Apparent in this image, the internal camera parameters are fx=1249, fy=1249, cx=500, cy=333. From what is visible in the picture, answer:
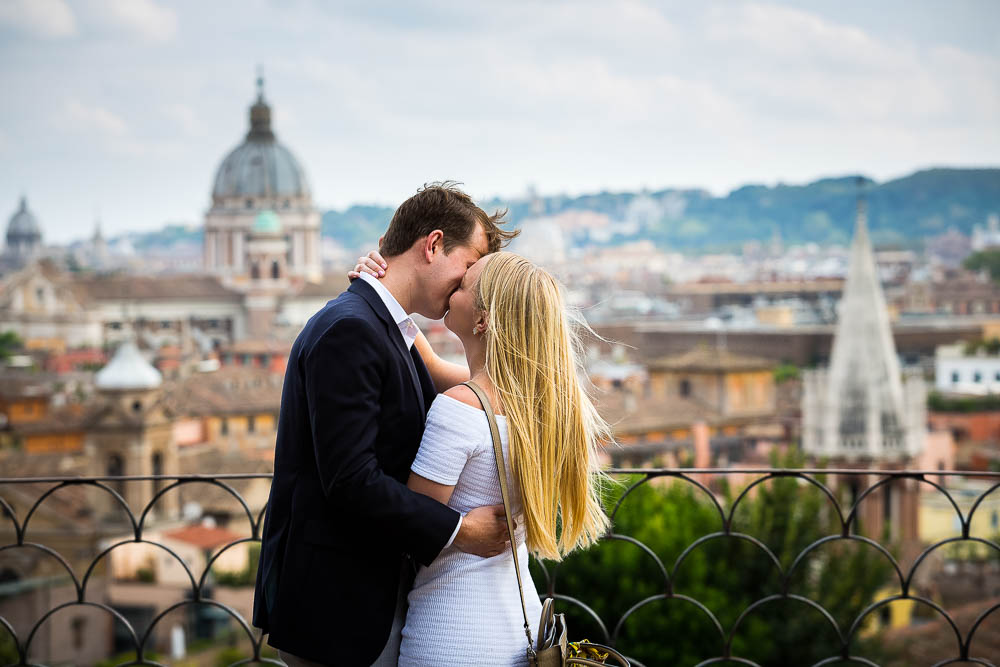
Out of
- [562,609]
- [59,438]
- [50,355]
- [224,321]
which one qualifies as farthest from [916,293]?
[562,609]

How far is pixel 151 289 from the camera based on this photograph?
2345 inches

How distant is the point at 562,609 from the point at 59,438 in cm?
2149

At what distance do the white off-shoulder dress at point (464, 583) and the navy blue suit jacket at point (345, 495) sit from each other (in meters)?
0.04

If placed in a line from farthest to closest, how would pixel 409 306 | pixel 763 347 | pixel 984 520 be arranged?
pixel 763 347 → pixel 984 520 → pixel 409 306

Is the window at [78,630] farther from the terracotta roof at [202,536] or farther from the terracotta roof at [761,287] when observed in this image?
the terracotta roof at [761,287]

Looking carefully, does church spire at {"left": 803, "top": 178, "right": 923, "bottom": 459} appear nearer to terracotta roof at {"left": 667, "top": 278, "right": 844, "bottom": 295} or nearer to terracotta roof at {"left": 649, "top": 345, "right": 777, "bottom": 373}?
→ terracotta roof at {"left": 649, "top": 345, "right": 777, "bottom": 373}

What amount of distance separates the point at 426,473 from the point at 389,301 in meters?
0.22

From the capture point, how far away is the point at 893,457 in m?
25.2

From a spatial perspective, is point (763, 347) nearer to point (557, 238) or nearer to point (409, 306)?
point (557, 238)

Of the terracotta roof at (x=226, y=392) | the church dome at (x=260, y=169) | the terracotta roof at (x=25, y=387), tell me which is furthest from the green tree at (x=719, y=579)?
the church dome at (x=260, y=169)

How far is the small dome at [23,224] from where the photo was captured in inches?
3553

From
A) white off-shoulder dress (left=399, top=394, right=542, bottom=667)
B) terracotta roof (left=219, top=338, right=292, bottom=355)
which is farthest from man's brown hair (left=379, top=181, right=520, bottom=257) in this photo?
terracotta roof (left=219, top=338, right=292, bottom=355)

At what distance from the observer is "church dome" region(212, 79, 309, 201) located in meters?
74.0

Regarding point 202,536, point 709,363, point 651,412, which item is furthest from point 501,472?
point 709,363
